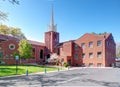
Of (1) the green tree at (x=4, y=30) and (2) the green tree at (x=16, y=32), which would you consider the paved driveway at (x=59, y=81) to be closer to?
(1) the green tree at (x=4, y=30)

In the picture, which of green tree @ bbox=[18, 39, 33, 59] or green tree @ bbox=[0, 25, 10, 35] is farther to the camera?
green tree @ bbox=[0, 25, 10, 35]

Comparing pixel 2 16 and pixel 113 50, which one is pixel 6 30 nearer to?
pixel 113 50

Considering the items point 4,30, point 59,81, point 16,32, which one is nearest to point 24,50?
point 4,30

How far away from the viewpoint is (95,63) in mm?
47406

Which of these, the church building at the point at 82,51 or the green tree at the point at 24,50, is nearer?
the green tree at the point at 24,50

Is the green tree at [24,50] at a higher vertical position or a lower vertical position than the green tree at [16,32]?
lower

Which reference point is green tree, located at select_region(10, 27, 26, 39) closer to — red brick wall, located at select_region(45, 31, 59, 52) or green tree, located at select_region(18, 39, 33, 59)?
red brick wall, located at select_region(45, 31, 59, 52)

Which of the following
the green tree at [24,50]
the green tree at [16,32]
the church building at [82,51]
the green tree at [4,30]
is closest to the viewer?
the green tree at [24,50]

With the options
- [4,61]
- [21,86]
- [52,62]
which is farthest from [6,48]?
[21,86]

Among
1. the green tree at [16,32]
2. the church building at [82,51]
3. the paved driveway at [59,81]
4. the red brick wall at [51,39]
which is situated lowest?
the paved driveway at [59,81]

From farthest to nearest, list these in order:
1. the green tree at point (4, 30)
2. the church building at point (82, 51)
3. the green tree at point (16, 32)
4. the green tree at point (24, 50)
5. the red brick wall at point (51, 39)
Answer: the green tree at point (16, 32)
the green tree at point (4, 30)
the red brick wall at point (51, 39)
the church building at point (82, 51)
the green tree at point (24, 50)

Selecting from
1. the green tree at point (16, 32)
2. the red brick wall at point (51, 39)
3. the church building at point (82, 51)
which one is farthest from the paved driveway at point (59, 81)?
the green tree at point (16, 32)

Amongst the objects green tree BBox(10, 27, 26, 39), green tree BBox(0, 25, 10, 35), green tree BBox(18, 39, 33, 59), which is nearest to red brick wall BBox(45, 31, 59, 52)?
green tree BBox(10, 27, 26, 39)

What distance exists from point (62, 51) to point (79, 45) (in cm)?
690
